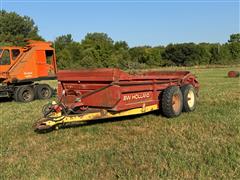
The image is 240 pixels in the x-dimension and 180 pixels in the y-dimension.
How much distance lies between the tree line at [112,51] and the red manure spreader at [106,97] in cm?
4358

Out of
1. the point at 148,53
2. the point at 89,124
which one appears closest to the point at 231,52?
the point at 148,53

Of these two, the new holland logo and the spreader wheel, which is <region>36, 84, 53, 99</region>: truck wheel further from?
the new holland logo

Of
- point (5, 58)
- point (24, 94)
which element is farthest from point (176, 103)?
point (5, 58)

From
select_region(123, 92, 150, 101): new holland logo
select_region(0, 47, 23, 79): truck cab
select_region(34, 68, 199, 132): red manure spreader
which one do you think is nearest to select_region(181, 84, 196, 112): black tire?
select_region(34, 68, 199, 132): red manure spreader

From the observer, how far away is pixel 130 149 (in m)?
5.86

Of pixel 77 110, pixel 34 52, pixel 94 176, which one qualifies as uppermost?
pixel 34 52

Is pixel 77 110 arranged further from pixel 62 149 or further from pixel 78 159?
pixel 78 159

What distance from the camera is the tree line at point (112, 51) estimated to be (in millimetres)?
57109

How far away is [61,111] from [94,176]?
9.05 feet

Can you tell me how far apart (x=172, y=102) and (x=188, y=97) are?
1.03 meters

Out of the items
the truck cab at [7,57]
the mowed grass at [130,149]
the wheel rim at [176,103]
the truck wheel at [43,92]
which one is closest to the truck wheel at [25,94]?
the truck wheel at [43,92]

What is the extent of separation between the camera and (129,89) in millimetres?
7445

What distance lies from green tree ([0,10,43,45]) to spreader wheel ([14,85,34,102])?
5012cm

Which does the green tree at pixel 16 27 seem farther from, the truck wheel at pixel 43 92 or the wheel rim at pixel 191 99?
the wheel rim at pixel 191 99
